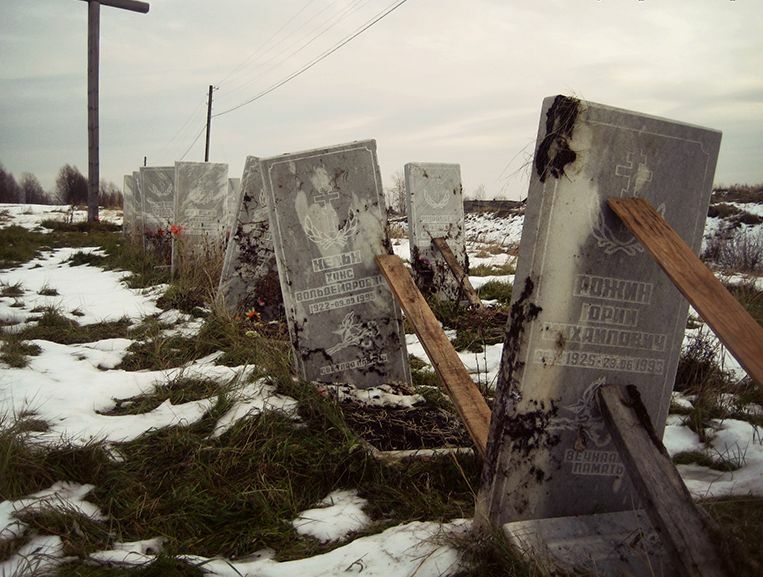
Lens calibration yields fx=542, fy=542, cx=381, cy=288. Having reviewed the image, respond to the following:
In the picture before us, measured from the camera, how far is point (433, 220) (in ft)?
21.9

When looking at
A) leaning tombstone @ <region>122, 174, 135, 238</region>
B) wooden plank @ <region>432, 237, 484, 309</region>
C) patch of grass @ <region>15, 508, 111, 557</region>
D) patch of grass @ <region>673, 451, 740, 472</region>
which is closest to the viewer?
patch of grass @ <region>15, 508, 111, 557</region>

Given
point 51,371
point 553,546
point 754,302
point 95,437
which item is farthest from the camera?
point 754,302

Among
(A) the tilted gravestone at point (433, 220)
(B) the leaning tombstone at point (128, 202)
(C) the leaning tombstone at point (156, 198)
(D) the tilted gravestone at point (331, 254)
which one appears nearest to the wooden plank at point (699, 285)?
(D) the tilted gravestone at point (331, 254)

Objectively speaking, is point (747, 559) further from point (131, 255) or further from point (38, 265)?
point (38, 265)

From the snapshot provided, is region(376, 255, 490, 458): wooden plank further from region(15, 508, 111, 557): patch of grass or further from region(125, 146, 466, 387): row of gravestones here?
region(15, 508, 111, 557): patch of grass

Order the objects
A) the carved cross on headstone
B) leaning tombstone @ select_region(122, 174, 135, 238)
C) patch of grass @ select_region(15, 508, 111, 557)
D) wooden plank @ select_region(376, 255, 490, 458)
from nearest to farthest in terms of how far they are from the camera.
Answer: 1. the carved cross on headstone
2. patch of grass @ select_region(15, 508, 111, 557)
3. wooden plank @ select_region(376, 255, 490, 458)
4. leaning tombstone @ select_region(122, 174, 135, 238)

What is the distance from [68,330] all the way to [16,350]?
0.81 meters

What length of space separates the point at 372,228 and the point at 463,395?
4.57 feet

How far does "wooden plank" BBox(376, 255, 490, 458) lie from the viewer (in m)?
2.31

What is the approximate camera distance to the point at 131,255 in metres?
8.79

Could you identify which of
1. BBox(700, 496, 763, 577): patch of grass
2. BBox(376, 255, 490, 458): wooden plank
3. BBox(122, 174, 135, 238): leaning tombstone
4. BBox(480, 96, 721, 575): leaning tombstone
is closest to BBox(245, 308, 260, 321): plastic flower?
BBox(376, 255, 490, 458): wooden plank

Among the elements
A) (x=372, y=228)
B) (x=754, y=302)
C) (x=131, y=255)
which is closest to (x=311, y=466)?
(x=372, y=228)

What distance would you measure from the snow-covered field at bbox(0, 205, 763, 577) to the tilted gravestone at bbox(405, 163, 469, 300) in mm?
1664

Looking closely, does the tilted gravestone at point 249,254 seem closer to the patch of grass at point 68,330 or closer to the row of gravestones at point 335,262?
the patch of grass at point 68,330
